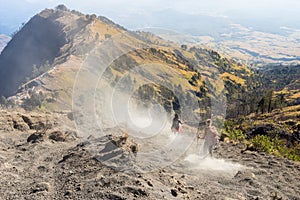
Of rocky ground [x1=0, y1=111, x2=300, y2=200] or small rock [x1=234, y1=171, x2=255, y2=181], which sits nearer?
rocky ground [x1=0, y1=111, x2=300, y2=200]

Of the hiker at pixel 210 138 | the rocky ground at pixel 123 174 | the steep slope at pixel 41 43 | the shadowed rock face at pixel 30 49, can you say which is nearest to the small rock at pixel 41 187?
the rocky ground at pixel 123 174

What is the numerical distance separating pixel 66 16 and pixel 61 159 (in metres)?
158

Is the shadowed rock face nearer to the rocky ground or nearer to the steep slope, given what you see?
the steep slope

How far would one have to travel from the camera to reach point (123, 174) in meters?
12.7

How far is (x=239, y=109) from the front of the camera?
12419 cm

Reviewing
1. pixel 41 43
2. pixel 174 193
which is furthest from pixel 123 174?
pixel 41 43

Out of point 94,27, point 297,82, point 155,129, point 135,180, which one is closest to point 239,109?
point 94,27

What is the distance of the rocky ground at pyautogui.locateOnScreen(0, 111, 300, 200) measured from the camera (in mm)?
11953

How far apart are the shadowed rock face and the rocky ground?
11725cm

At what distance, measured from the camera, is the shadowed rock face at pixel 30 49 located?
13874 centimetres

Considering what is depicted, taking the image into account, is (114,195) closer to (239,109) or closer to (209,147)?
(209,147)

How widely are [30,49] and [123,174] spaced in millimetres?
158764

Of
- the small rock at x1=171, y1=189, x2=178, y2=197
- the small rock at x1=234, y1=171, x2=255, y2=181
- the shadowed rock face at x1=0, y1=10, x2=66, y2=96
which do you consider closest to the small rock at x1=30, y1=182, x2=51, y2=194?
the small rock at x1=171, y1=189, x2=178, y2=197

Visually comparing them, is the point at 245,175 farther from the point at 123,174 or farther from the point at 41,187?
the point at 41,187
